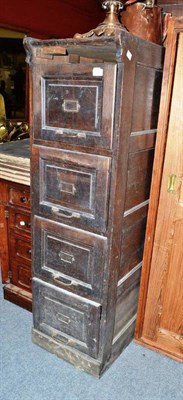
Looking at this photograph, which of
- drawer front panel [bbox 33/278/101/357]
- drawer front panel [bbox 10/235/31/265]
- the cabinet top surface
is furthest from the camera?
drawer front panel [bbox 10/235/31/265]

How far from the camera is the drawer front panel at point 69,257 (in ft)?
4.59

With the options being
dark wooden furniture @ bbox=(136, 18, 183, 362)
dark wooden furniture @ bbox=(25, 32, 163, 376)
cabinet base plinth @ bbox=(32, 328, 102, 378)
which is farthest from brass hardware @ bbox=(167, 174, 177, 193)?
cabinet base plinth @ bbox=(32, 328, 102, 378)

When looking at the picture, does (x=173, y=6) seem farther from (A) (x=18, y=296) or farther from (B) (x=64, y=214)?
(A) (x=18, y=296)

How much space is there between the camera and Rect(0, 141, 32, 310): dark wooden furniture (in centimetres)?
180

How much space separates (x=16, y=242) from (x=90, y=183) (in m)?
0.86

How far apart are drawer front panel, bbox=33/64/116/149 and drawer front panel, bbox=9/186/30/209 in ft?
1.58

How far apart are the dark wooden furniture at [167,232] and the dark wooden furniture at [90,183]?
0.19 ft

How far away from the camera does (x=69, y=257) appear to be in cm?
149

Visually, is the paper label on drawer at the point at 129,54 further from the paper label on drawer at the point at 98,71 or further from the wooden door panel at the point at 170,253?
the wooden door panel at the point at 170,253

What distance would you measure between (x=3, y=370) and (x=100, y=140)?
48.7 inches

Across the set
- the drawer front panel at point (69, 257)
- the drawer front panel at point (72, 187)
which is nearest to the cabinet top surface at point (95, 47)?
the drawer front panel at point (72, 187)

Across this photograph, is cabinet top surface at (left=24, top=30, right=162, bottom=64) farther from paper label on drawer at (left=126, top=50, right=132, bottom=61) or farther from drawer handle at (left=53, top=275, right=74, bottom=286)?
drawer handle at (left=53, top=275, right=74, bottom=286)

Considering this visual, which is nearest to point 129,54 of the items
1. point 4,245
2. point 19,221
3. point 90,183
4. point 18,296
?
point 90,183

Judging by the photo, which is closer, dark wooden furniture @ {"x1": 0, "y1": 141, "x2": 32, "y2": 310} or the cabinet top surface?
the cabinet top surface
